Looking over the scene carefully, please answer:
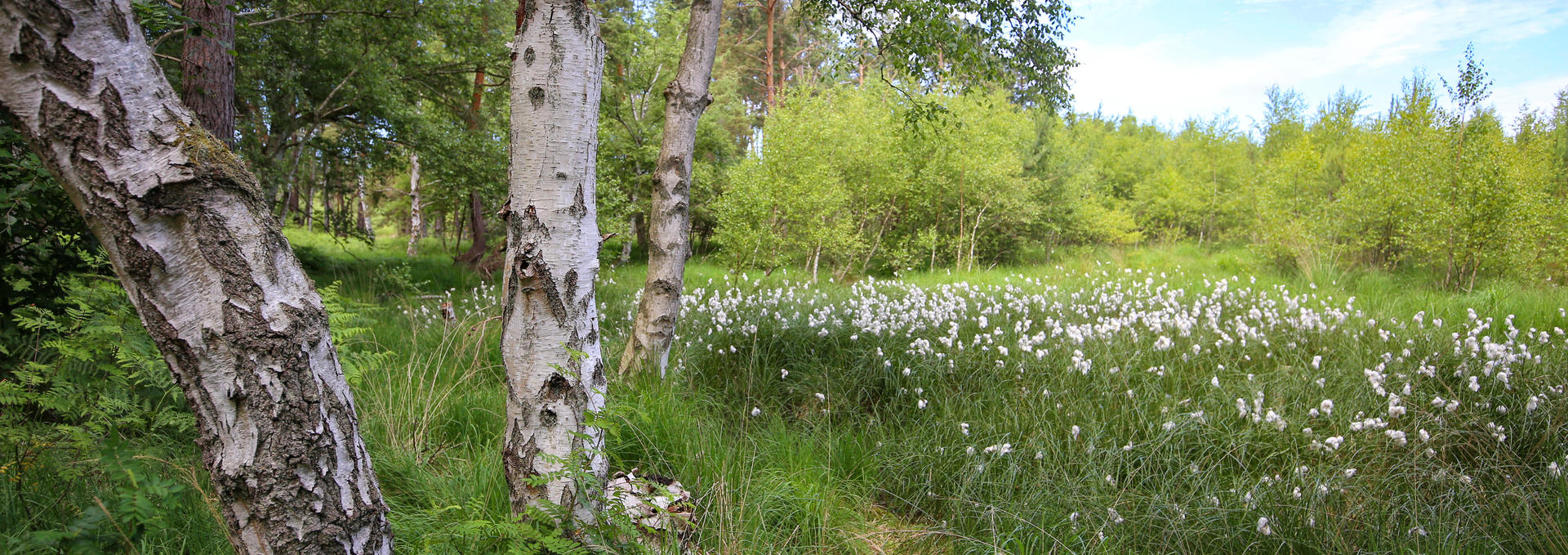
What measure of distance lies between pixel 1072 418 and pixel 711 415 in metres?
2.34

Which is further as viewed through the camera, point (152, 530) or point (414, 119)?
point (414, 119)

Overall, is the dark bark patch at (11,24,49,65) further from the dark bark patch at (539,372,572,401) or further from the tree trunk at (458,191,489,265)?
the tree trunk at (458,191,489,265)

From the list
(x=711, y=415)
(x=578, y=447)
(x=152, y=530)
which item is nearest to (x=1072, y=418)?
(x=711, y=415)

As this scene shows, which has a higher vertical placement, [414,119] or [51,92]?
[414,119]

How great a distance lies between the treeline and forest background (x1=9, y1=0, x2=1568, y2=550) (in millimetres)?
61

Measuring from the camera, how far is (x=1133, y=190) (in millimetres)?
24016

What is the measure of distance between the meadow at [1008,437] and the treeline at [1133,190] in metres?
2.36

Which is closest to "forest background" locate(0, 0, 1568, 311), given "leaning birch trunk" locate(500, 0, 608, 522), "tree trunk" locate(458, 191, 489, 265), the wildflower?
"tree trunk" locate(458, 191, 489, 265)

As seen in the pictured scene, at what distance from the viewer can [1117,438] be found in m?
3.87

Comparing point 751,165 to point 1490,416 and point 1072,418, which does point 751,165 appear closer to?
point 1072,418

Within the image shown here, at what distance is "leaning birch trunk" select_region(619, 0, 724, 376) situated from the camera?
4133mm

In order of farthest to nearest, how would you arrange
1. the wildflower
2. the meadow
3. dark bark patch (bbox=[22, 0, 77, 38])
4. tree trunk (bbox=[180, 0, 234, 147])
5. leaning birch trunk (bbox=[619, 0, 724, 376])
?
tree trunk (bbox=[180, 0, 234, 147]), leaning birch trunk (bbox=[619, 0, 724, 376]), the wildflower, the meadow, dark bark patch (bbox=[22, 0, 77, 38])

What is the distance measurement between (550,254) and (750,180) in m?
10.0

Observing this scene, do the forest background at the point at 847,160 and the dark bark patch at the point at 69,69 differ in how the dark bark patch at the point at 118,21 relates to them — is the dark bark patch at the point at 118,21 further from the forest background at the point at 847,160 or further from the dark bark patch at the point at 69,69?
the forest background at the point at 847,160
